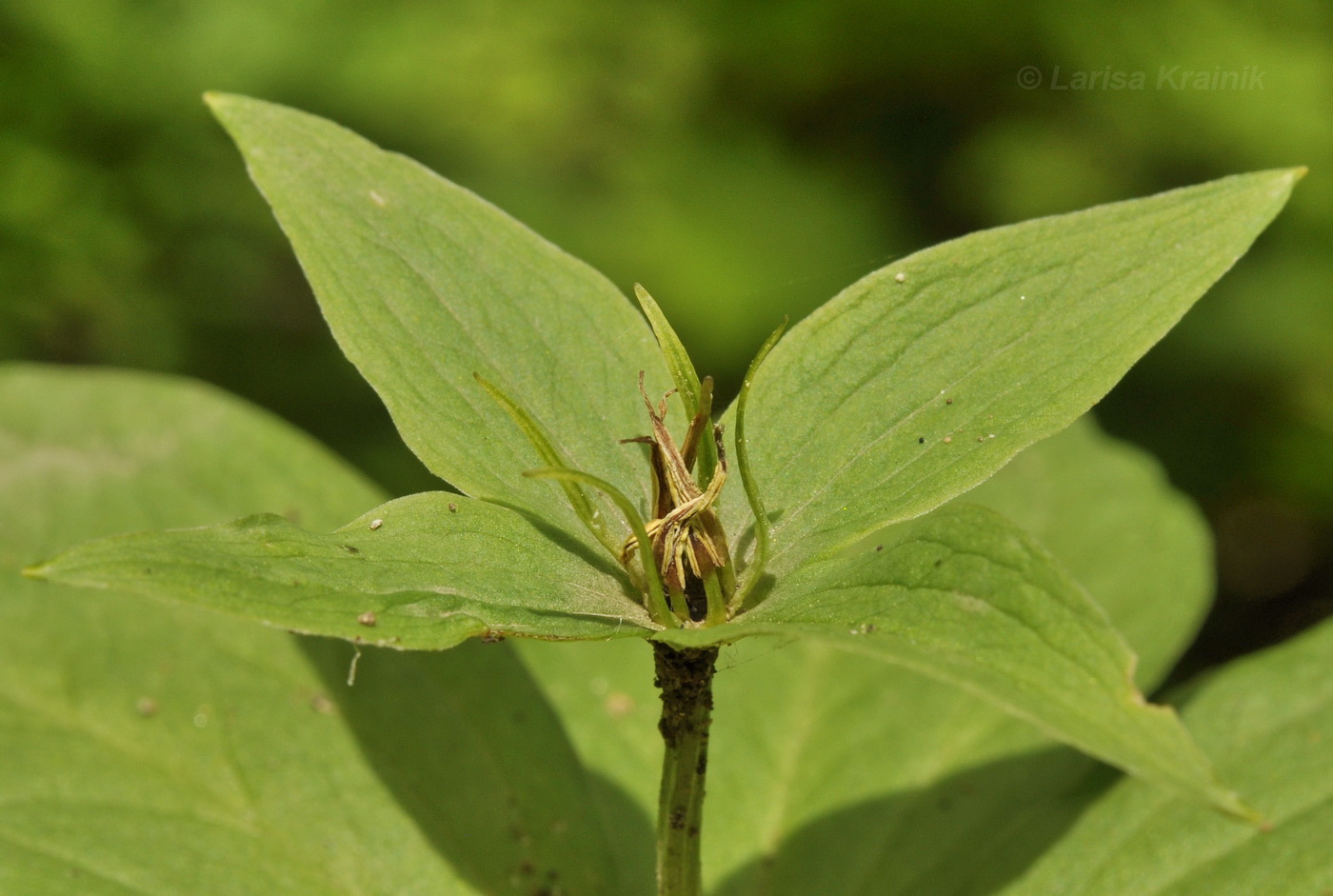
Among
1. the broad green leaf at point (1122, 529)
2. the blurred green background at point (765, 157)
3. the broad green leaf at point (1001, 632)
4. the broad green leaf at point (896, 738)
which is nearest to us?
the broad green leaf at point (1001, 632)

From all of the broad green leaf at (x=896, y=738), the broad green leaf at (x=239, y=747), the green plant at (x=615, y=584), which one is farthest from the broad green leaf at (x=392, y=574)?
the broad green leaf at (x=239, y=747)

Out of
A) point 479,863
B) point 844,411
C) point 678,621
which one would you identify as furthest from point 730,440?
point 479,863

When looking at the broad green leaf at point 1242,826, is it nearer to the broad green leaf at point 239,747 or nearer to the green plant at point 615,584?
the green plant at point 615,584

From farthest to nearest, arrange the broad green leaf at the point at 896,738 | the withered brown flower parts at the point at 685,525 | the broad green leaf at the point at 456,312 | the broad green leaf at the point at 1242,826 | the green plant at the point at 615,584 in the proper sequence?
the broad green leaf at the point at 896,738, the broad green leaf at the point at 1242,826, the broad green leaf at the point at 456,312, the withered brown flower parts at the point at 685,525, the green plant at the point at 615,584

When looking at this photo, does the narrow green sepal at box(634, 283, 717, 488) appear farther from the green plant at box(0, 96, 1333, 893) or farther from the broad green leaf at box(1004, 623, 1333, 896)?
the broad green leaf at box(1004, 623, 1333, 896)

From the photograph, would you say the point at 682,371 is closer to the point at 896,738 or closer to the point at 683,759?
the point at 683,759

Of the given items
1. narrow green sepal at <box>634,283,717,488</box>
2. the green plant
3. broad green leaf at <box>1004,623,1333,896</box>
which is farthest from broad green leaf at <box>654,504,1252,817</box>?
broad green leaf at <box>1004,623,1333,896</box>
